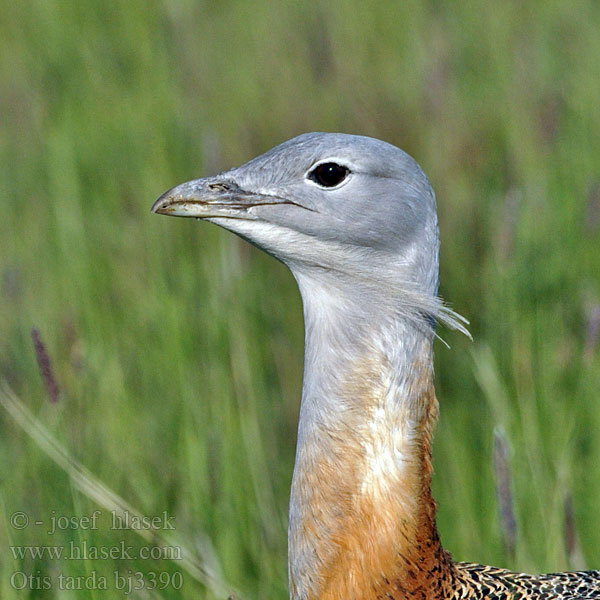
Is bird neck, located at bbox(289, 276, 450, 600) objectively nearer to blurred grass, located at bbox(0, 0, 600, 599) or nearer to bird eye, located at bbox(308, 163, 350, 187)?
bird eye, located at bbox(308, 163, 350, 187)

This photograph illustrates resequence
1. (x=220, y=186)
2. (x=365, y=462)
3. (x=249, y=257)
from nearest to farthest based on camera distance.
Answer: (x=365, y=462) → (x=220, y=186) → (x=249, y=257)

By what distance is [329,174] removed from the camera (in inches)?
84.7

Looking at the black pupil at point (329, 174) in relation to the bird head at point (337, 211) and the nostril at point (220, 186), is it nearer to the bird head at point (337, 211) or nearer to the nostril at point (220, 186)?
the bird head at point (337, 211)

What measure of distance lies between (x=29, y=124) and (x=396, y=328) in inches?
122

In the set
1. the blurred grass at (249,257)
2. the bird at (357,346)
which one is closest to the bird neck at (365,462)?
the bird at (357,346)

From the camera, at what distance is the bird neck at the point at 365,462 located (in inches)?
82.5

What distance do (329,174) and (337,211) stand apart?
8 centimetres

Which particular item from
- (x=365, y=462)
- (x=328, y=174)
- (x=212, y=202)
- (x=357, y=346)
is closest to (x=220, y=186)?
(x=212, y=202)

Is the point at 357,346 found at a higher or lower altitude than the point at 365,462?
higher

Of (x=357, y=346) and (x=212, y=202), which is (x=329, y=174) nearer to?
(x=212, y=202)

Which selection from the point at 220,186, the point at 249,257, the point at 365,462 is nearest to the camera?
the point at 365,462

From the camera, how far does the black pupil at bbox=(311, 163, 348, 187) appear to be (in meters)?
2.15

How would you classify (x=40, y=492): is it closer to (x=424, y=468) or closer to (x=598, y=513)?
(x=424, y=468)

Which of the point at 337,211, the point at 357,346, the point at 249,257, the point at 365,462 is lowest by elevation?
the point at 249,257
